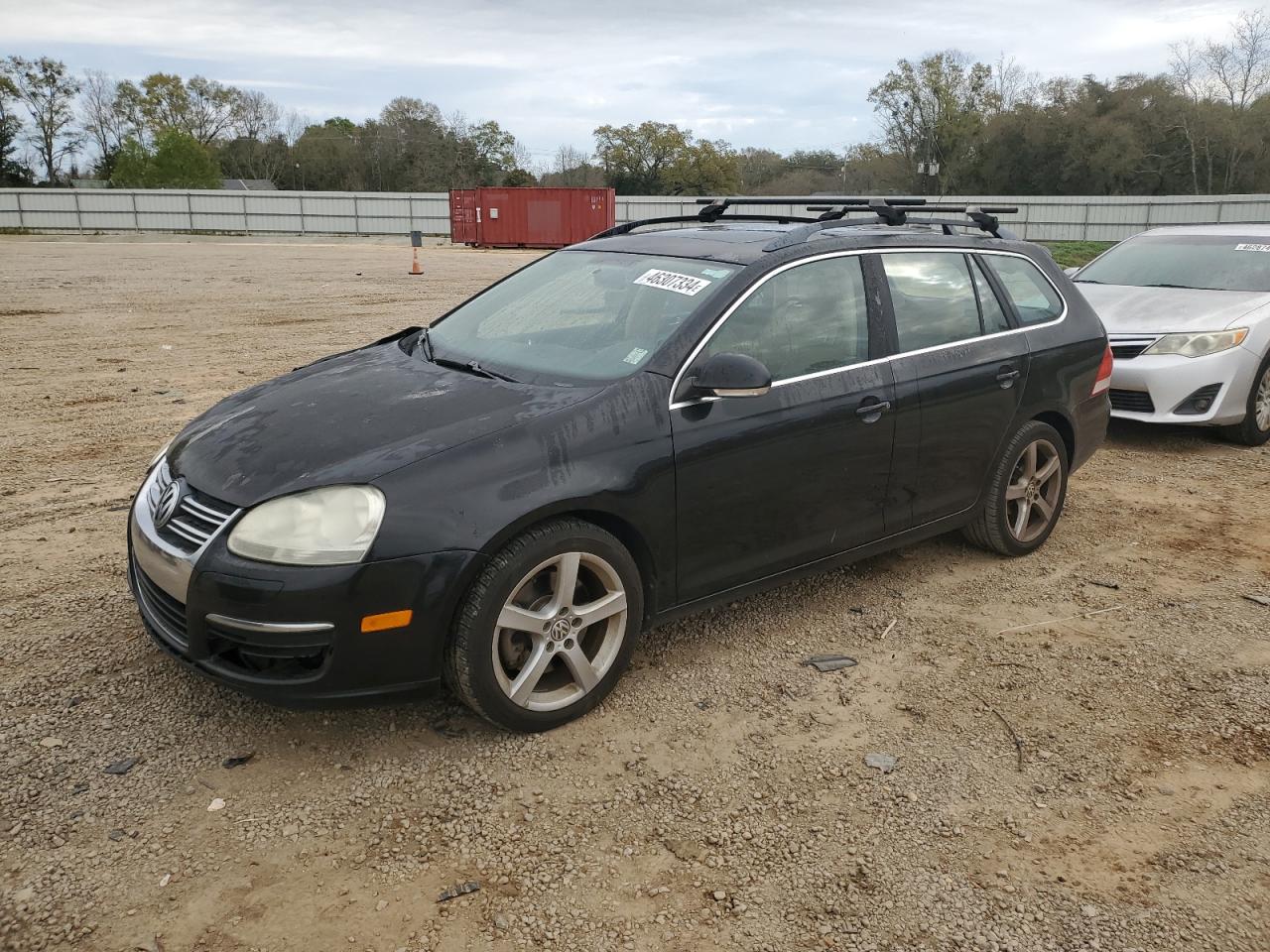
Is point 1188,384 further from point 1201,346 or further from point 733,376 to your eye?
point 733,376

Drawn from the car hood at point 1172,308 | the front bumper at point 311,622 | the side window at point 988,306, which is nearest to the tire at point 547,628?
the front bumper at point 311,622

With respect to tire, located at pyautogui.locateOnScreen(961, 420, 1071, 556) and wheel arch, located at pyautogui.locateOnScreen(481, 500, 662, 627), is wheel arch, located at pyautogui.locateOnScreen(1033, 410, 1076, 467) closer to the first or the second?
tire, located at pyautogui.locateOnScreen(961, 420, 1071, 556)

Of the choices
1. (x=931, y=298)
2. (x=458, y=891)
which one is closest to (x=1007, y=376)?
(x=931, y=298)

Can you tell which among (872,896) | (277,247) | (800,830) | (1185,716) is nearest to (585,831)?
(800,830)

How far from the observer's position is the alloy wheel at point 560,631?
328 cm

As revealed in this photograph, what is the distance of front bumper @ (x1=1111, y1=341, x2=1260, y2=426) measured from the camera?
7191 millimetres

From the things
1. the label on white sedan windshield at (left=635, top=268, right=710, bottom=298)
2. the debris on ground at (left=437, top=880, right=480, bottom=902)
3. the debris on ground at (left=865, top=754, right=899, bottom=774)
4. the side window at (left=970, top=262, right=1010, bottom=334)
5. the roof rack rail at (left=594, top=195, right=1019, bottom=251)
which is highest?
the roof rack rail at (left=594, top=195, right=1019, bottom=251)

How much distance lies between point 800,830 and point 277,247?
1409 inches

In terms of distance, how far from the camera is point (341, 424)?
11.3 feet

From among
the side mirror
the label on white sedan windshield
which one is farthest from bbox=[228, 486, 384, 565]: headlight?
the label on white sedan windshield

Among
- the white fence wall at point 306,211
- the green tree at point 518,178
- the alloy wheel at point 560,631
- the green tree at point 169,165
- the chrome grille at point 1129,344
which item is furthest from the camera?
the green tree at point 518,178

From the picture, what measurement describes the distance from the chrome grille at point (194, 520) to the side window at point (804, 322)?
1.74 m

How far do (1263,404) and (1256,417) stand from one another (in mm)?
130

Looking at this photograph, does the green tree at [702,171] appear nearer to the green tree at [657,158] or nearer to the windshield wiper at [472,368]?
the green tree at [657,158]
